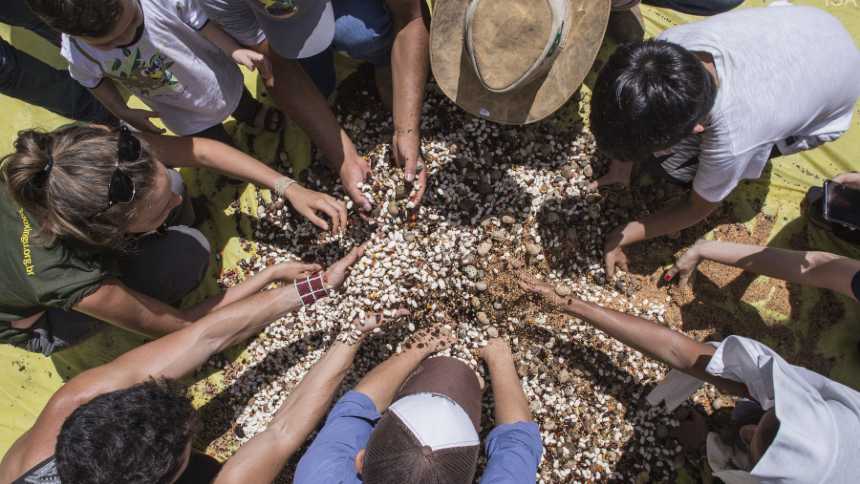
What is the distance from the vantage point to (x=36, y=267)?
191cm

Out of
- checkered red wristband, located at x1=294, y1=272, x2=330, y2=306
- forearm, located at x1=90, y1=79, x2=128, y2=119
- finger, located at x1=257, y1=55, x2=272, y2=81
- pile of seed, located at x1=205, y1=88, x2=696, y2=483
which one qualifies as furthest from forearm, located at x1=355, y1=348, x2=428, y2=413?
forearm, located at x1=90, y1=79, x2=128, y2=119

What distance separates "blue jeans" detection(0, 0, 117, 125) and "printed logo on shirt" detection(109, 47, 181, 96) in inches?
32.5

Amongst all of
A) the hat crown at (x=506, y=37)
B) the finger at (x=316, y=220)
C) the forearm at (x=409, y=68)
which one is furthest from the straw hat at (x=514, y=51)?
the finger at (x=316, y=220)

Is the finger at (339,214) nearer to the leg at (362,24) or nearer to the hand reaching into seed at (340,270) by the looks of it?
the hand reaching into seed at (340,270)

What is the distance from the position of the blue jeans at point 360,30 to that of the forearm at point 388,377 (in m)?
1.55

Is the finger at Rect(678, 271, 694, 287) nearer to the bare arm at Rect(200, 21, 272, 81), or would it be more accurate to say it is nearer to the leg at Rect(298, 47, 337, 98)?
the leg at Rect(298, 47, 337, 98)

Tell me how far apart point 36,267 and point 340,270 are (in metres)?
1.17

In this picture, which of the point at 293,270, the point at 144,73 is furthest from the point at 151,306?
the point at 144,73

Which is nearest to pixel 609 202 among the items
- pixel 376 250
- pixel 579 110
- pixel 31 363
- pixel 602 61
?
pixel 579 110

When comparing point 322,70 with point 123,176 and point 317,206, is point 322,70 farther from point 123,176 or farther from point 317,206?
point 123,176

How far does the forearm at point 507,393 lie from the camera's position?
2318mm

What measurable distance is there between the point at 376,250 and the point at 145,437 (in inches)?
47.8

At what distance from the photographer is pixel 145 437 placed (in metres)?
1.67

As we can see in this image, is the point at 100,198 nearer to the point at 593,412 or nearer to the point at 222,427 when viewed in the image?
the point at 222,427
